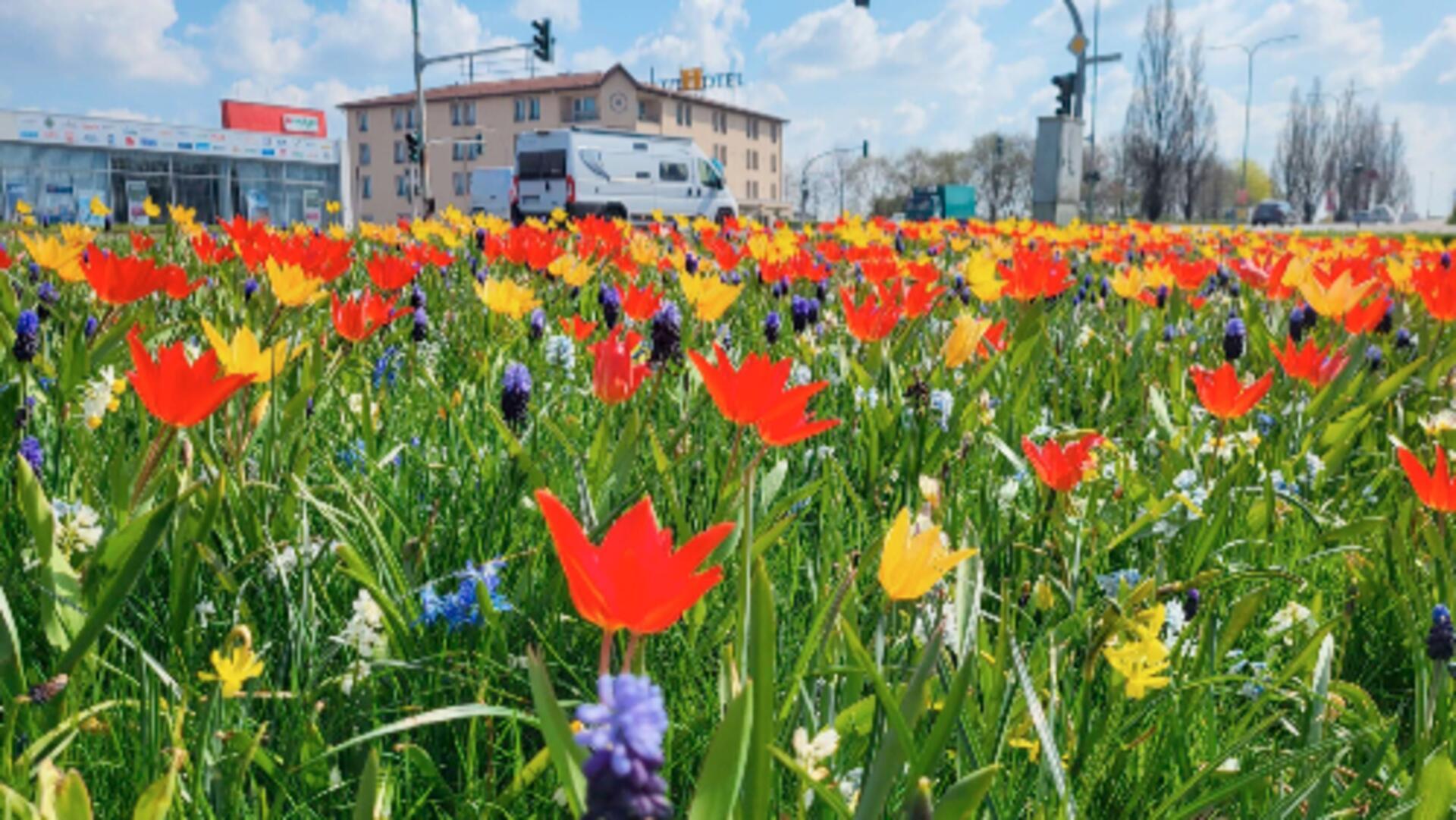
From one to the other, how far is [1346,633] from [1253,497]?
0.43 m

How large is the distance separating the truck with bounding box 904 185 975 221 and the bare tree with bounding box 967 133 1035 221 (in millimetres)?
48109

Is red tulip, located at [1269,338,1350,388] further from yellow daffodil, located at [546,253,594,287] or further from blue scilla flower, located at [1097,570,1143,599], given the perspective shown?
yellow daffodil, located at [546,253,594,287]

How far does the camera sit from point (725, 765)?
61 centimetres

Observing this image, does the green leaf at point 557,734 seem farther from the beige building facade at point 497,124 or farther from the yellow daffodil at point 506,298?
the beige building facade at point 497,124

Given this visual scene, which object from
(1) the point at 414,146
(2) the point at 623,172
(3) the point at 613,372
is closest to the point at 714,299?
(3) the point at 613,372

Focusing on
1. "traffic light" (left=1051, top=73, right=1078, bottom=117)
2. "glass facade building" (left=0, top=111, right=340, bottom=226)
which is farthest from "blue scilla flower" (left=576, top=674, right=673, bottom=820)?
"glass facade building" (left=0, top=111, right=340, bottom=226)

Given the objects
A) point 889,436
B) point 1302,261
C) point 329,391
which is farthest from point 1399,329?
point 329,391

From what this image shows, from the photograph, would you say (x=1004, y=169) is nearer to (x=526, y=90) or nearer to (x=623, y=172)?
(x=526, y=90)

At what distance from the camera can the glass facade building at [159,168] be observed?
106ft

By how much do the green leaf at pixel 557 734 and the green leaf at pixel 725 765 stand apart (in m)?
0.07

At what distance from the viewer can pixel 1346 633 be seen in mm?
1434

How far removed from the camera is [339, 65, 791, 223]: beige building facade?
6225 cm

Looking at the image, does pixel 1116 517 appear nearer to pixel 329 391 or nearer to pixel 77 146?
pixel 329 391

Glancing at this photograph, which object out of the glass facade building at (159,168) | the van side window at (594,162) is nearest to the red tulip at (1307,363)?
the van side window at (594,162)
